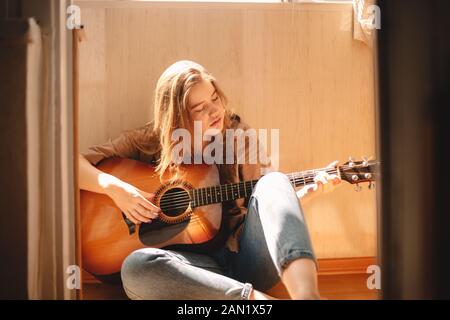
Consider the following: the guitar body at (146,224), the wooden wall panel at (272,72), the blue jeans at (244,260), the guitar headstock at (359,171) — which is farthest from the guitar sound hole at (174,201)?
the guitar headstock at (359,171)

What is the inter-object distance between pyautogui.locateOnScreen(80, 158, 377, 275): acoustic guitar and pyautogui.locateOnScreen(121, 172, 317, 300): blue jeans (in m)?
0.05

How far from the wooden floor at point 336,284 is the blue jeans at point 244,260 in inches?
2.9

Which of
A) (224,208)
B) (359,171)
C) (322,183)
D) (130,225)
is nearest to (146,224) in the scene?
(130,225)

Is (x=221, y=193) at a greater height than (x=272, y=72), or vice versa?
(x=272, y=72)

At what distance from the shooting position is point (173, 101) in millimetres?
1151

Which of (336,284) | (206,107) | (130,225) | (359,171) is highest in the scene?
(206,107)

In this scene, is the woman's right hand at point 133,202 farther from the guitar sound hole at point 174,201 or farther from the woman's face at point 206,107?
the woman's face at point 206,107

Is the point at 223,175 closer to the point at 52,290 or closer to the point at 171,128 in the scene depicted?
the point at 171,128

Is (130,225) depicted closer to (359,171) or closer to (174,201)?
(174,201)

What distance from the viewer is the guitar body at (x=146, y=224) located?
3.72ft

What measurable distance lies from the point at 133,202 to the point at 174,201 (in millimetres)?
105

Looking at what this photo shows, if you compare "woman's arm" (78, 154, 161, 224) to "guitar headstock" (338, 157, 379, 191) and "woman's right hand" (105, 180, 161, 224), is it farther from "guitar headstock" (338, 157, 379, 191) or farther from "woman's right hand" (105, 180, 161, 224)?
"guitar headstock" (338, 157, 379, 191)
